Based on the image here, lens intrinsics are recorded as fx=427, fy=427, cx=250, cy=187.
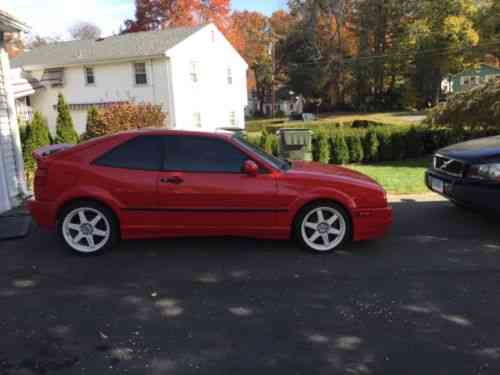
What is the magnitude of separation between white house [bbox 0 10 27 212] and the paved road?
2.40 metres

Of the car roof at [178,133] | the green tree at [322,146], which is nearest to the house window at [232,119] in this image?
the green tree at [322,146]

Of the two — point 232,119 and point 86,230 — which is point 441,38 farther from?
point 86,230

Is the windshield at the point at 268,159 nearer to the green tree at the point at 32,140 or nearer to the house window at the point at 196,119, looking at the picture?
the green tree at the point at 32,140

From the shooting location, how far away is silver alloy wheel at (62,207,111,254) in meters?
4.75

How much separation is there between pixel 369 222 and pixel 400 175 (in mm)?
6010

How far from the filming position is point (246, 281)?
161 inches

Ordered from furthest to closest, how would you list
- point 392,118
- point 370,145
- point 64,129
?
point 392,118, point 370,145, point 64,129

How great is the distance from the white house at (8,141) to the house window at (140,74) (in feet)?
48.9

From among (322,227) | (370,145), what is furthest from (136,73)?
(322,227)

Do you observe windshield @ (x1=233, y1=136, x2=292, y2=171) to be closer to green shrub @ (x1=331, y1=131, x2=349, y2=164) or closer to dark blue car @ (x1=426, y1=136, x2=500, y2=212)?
dark blue car @ (x1=426, y1=136, x2=500, y2=212)

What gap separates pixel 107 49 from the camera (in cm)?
2352

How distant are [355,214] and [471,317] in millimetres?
1660

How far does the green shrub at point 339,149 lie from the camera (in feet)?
41.9

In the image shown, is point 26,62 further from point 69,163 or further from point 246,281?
point 246,281
